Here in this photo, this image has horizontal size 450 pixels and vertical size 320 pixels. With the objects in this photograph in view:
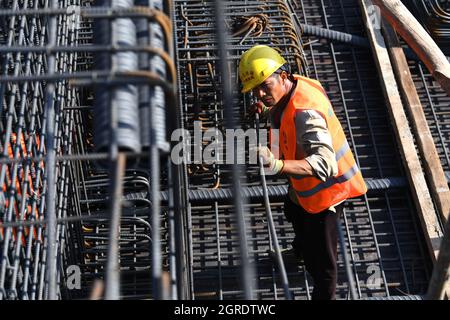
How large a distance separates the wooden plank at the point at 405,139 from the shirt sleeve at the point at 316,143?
162cm

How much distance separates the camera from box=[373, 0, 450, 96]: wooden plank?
6336 mm

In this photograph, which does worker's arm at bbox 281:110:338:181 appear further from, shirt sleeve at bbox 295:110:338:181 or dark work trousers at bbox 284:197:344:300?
dark work trousers at bbox 284:197:344:300

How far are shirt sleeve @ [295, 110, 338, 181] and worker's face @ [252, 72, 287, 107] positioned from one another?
394 millimetres

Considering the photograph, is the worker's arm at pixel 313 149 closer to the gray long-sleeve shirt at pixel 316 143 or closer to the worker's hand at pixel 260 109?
the gray long-sleeve shirt at pixel 316 143

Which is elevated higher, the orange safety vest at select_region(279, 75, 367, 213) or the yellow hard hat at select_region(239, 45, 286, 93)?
the yellow hard hat at select_region(239, 45, 286, 93)

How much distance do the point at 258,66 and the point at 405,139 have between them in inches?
80.4

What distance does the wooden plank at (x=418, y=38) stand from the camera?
6336 millimetres

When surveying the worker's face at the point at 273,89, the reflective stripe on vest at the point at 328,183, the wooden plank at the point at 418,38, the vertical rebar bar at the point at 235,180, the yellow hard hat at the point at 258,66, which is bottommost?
the vertical rebar bar at the point at 235,180

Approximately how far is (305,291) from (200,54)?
263 centimetres

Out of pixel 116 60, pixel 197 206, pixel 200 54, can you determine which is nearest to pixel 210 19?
pixel 200 54

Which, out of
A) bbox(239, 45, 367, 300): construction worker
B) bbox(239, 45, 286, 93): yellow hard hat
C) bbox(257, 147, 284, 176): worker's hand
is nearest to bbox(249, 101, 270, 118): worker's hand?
bbox(239, 45, 367, 300): construction worker

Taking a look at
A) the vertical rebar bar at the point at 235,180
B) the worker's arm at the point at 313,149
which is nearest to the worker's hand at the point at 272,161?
the worker's arm at the point at 313,149
